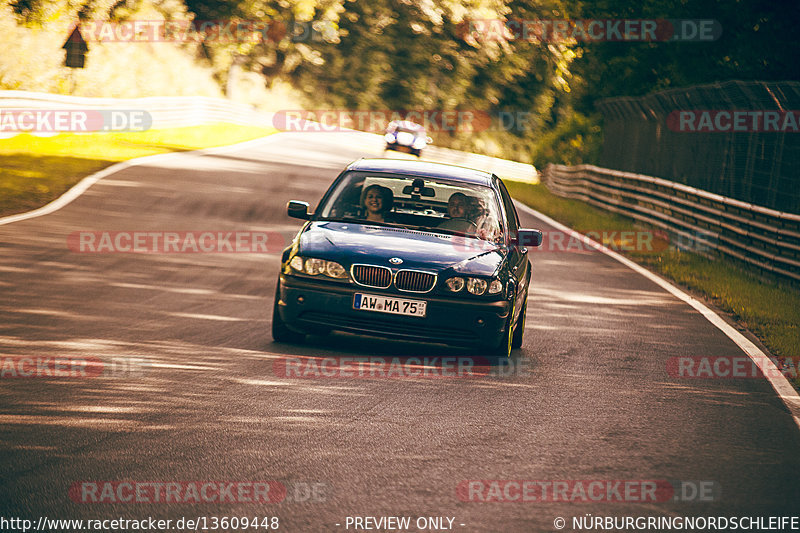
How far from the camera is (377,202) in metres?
9.44

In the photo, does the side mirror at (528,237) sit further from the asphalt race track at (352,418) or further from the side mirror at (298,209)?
the side mirror at (298,209)

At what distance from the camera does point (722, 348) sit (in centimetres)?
993

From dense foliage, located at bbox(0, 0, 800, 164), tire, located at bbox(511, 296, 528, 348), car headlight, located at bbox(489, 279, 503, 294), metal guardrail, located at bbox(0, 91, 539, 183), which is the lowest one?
tire, located at bbox(511, 296, 528, 348)

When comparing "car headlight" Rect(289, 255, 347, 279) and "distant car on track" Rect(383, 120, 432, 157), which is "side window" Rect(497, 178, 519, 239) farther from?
"distant car on track" Rect(383, 120, 432, 157)

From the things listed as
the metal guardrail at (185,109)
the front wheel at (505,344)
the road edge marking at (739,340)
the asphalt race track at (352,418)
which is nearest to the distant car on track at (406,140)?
the metal guardrail at (185,109)

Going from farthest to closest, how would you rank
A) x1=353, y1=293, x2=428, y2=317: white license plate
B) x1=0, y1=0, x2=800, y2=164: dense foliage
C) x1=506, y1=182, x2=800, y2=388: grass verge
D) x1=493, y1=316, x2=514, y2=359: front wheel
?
x1=0, y1=0, x2=800, y2=164: dense foliage, x1=506, y1=182, x2=800, y2=388: grass verge, x1=493, y1=316, x2=514, y2=359: front wheel, x1=353, y1=293, x2=428, y2=317: white license plate

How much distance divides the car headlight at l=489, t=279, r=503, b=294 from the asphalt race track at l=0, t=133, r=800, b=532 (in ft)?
2.05

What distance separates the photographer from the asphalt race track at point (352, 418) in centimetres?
491

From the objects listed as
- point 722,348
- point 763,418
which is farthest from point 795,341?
point 763,418

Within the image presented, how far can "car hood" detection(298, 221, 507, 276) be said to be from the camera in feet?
27.4

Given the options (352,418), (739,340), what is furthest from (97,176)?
(352,418)

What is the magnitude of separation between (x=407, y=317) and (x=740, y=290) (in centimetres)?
722

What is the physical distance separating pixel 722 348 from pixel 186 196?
14.3 metres

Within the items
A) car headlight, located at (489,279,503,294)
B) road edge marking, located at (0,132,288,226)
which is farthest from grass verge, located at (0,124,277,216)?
car headlight, located at (489,279,503,294)
